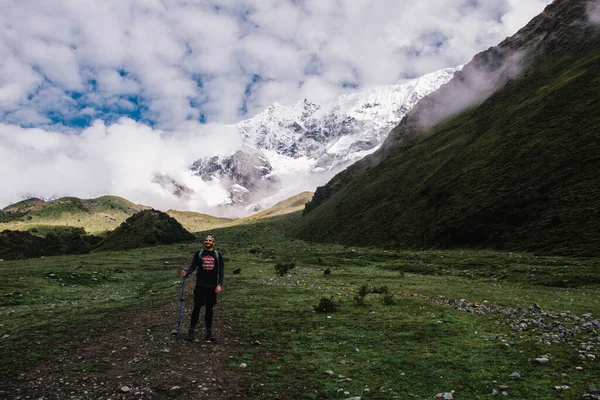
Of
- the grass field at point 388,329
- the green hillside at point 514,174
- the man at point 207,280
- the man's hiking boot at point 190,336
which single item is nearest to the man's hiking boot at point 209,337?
the man at point 207,280

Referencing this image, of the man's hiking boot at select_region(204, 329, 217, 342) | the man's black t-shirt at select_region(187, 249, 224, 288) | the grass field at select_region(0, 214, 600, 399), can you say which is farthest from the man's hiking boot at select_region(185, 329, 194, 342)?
the grass field at select_region(0, 214, 600, 399)

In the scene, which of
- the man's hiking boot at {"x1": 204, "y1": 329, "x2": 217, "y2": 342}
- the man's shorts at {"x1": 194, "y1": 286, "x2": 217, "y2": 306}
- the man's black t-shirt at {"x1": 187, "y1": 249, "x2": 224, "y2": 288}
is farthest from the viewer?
the man's black t-shirt at {"x1": 187, "y1": 249, "x2": 224, "y2": 288}

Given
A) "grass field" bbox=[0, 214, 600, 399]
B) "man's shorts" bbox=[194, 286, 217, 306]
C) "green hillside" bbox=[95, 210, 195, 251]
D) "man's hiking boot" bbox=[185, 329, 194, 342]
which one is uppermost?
"green hillside" bbox=[95, 210, 195, 251]

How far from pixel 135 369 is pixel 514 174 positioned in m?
56.5

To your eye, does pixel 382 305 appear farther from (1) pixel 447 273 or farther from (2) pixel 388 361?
(1) pixel 447 273

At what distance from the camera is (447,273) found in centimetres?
3603

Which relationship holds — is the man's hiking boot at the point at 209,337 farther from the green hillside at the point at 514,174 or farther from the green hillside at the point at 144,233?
the green hillside at the point at 144,233

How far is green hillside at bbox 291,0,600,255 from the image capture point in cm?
4159

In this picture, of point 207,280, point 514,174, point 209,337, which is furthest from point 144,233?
point 209,337

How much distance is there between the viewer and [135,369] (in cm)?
1105

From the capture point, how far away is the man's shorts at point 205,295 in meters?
15.0

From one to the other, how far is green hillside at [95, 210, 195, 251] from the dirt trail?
81265mm

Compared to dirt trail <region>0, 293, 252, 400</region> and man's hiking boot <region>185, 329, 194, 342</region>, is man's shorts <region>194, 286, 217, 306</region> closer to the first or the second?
man's hiking boot <region>185, 329, 194, 342</region>

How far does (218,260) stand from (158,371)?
5.31 meters
